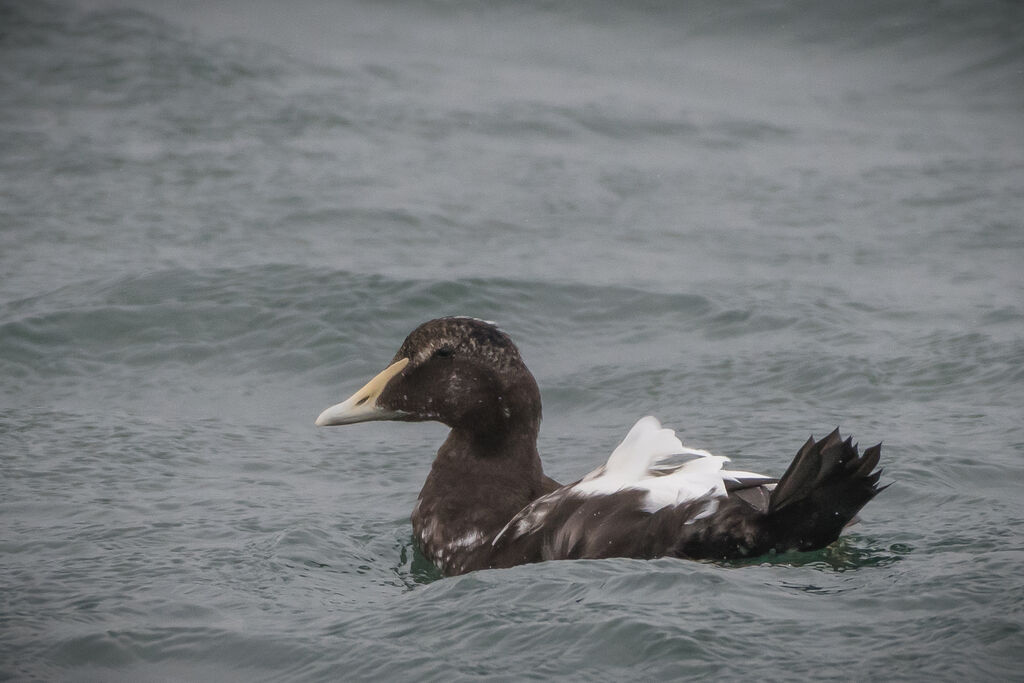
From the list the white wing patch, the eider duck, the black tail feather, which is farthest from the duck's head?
the black tail feather

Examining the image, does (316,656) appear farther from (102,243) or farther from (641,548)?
(102,243)

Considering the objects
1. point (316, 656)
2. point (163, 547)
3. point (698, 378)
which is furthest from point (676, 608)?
point (698, 378)

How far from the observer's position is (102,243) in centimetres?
911

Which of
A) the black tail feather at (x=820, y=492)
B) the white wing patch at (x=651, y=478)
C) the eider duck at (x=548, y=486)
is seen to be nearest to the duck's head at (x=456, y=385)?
the eider duck at (x=548, y=486)

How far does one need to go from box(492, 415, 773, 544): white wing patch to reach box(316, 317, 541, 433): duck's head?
1.48 ft

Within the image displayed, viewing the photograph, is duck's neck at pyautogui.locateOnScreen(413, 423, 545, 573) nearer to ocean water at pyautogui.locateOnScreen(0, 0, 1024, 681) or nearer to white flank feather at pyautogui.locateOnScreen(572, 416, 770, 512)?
ocean water at pyautogui.locateOnScreen(0, 0, 1024, 681)

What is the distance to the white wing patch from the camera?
14.8 ft

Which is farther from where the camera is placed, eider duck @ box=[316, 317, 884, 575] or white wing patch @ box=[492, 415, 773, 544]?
white wing patch @ box=[492, 415, 773, 544]

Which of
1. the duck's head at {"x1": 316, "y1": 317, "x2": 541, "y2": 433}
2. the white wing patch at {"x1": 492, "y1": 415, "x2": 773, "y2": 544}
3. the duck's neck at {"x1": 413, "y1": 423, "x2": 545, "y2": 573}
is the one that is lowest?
the duck's neck at {"x1": 413, "y1": 423, "x2": 545, "y2": 573}

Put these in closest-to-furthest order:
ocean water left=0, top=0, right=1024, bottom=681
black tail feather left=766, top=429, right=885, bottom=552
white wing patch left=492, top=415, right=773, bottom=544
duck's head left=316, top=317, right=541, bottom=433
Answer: ocean water left=0, top=0, right=1024, bottom=681, black tail feather left=766, top=429, right=885, bottom=552, white wing patch left=492, top=415, right=773, bottom=544, duck's head left=316, top=317, right=541, bottom=433

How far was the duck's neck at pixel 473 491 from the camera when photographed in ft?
16.5

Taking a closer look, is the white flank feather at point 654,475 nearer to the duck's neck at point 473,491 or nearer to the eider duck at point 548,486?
the eider duck at point 548,486

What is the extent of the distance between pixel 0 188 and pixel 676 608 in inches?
288

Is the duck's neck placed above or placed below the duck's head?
below
